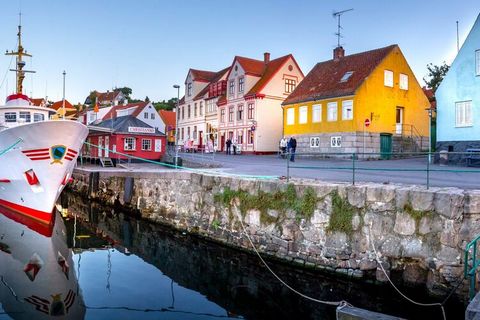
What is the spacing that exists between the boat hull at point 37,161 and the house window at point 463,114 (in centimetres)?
1854

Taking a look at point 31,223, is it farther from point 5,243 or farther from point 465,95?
point 465,95

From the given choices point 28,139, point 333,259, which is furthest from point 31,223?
point 333,259

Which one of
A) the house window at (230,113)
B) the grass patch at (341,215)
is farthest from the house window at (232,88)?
the grass patch at (341,215)

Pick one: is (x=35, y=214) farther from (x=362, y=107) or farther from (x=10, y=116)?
(x=362, y=107)

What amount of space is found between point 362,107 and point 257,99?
12.2m

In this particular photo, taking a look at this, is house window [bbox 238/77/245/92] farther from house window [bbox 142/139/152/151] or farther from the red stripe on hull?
the red stripe on hull

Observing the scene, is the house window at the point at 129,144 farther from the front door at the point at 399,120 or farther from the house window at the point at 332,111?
the front door at the point at 399,120

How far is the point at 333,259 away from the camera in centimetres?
935

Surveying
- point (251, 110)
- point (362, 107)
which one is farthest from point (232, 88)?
point (362, 107)

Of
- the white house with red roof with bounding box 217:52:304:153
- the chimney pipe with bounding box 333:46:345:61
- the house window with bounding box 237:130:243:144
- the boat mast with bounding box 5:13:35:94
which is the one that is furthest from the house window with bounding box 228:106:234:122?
the boat mast with bounding box 5:13:35:94

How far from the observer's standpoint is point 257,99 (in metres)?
37.7

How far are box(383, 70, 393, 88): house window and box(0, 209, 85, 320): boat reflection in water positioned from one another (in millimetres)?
23345

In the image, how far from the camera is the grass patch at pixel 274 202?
10062 mm

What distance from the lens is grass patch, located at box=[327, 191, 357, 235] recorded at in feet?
30.2
